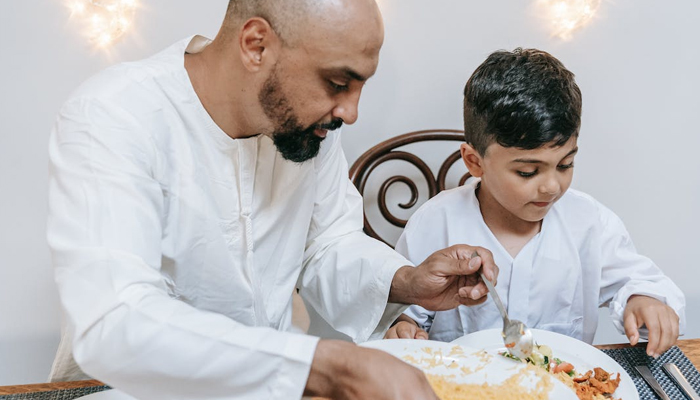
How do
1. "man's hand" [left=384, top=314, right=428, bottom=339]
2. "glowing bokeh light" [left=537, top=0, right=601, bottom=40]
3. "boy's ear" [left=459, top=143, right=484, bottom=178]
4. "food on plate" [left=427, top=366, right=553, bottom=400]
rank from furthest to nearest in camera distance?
"glowing bokeh light" [left=537, top=0, right=601, bottom=40] → "boy's ear" [left=459, top=143, right=484, bottom=178] → "man's hand" [left=384, top=314, right=428, bottom=339] → "food on plate" [left=427, top=366, right=553, bottom=400]

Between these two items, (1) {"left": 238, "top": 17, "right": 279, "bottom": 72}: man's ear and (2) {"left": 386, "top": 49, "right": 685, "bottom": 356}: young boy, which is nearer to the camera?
(1) {"left": 238, "top": 17, "right": 279, "bottom": 72}: man's ear

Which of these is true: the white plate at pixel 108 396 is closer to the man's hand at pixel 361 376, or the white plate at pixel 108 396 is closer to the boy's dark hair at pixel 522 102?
the man's hand at pixel 361 376

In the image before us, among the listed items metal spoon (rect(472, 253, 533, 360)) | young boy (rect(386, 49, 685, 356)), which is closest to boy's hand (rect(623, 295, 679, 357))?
young boy (rect(386, 49, 685, 356))

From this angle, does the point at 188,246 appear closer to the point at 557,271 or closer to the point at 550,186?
the point at 550,186

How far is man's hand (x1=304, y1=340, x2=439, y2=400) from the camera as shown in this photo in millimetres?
829

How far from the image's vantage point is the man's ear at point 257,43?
1188 millimetres

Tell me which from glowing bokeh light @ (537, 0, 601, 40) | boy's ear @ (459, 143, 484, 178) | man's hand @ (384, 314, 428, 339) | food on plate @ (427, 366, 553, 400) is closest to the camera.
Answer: food on plate @ (427, 366, 553, 400)

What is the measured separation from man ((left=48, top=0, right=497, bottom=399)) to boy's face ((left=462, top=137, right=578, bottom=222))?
0.23 metres

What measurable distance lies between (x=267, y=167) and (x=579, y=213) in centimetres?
80

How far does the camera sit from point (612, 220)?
1.64m

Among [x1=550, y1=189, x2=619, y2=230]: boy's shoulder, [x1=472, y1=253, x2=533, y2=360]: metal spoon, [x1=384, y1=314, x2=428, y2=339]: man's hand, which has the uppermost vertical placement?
[x1=550, y1=189, x2=619, y2=230]: boy's shoulder

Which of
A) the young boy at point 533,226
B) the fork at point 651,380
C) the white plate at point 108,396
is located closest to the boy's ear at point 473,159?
the young boy at point 533,226

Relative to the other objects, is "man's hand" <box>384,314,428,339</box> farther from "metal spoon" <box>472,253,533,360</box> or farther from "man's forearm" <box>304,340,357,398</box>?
"man's forearm" <box>304,340,357,398</box>

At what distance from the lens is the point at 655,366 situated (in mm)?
1255
